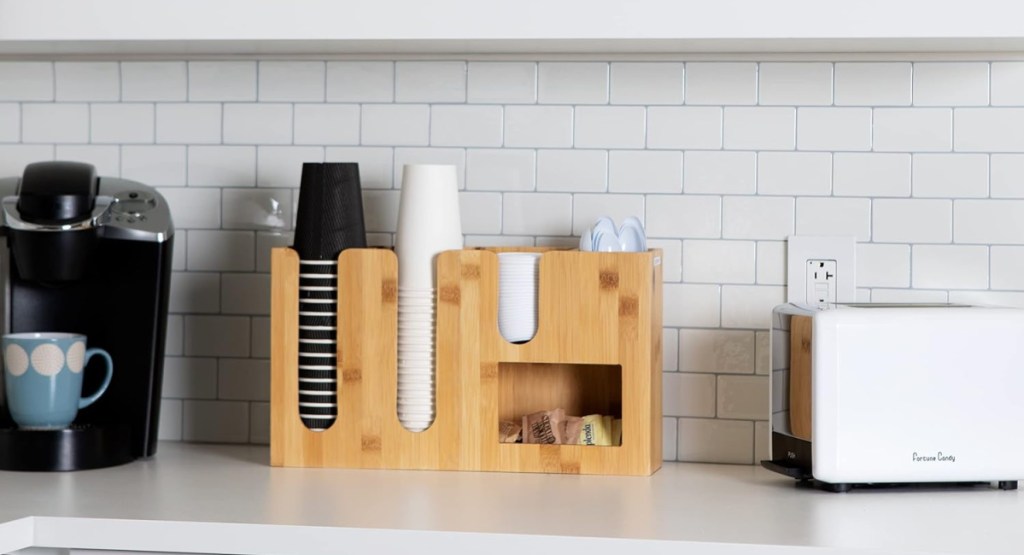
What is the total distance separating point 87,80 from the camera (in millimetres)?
1884

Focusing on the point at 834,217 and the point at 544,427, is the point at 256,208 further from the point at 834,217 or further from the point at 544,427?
the point at 834,217

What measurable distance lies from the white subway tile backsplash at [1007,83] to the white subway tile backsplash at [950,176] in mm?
84

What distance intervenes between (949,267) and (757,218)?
276mm

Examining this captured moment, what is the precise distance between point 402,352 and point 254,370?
1.14ft

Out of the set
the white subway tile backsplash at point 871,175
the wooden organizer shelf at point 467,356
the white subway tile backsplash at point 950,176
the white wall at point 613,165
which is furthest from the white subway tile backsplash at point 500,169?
the white subway tile backsplash at point 950,176

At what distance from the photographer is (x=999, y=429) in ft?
4.87

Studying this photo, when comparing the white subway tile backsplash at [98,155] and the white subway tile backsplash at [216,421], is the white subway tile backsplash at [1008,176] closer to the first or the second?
the white subway tile backsplash at [216,421]

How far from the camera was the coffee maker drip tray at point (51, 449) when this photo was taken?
1571mm

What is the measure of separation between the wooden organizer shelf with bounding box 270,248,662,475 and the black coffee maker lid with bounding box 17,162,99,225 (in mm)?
258

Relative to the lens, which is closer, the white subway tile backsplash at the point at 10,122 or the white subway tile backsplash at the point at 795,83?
the white subway tile backsplash at the point at 795,83

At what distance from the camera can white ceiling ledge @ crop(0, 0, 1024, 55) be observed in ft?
4.77

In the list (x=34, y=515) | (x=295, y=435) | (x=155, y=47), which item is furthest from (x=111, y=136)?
(x=34, y=515)

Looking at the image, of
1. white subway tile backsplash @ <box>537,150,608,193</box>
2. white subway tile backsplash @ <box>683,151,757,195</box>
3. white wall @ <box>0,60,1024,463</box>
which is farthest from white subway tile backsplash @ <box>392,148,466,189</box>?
white subway tile backsplash @ <box>683,151,757,195</box>

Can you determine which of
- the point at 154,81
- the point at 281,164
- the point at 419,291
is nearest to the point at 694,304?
the point at 419,291
